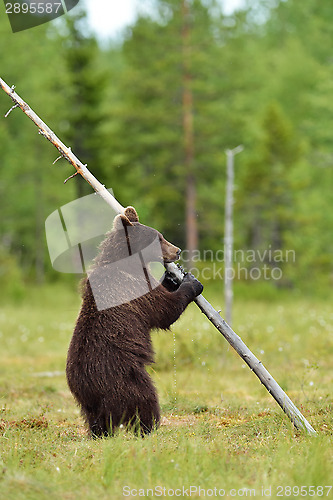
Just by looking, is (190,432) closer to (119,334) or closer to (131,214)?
(119,334)

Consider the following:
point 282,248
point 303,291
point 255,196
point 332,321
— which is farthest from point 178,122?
point 332,321

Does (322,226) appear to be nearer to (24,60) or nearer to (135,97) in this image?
(135,97)

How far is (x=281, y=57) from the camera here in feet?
145

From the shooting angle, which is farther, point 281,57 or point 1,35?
point 281,57

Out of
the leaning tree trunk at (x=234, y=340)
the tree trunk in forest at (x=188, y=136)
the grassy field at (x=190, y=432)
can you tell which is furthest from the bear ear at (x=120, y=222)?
the tree trunk in forest at (x=188, y=136)

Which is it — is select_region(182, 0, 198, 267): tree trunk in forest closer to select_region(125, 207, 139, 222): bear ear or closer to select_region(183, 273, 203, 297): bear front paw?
select_region(125, 207, 139, 222): bear ear

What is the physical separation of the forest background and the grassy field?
1331 cm

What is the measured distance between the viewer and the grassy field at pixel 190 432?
4418mm

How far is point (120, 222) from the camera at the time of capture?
647cm

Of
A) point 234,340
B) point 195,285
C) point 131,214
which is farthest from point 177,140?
point 234,340

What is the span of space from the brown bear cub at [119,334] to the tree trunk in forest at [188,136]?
72.4 feet

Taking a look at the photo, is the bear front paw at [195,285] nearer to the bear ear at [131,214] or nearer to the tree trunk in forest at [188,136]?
the bear ear at [131,214]

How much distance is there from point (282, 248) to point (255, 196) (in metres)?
3.27

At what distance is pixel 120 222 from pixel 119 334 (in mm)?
1174
